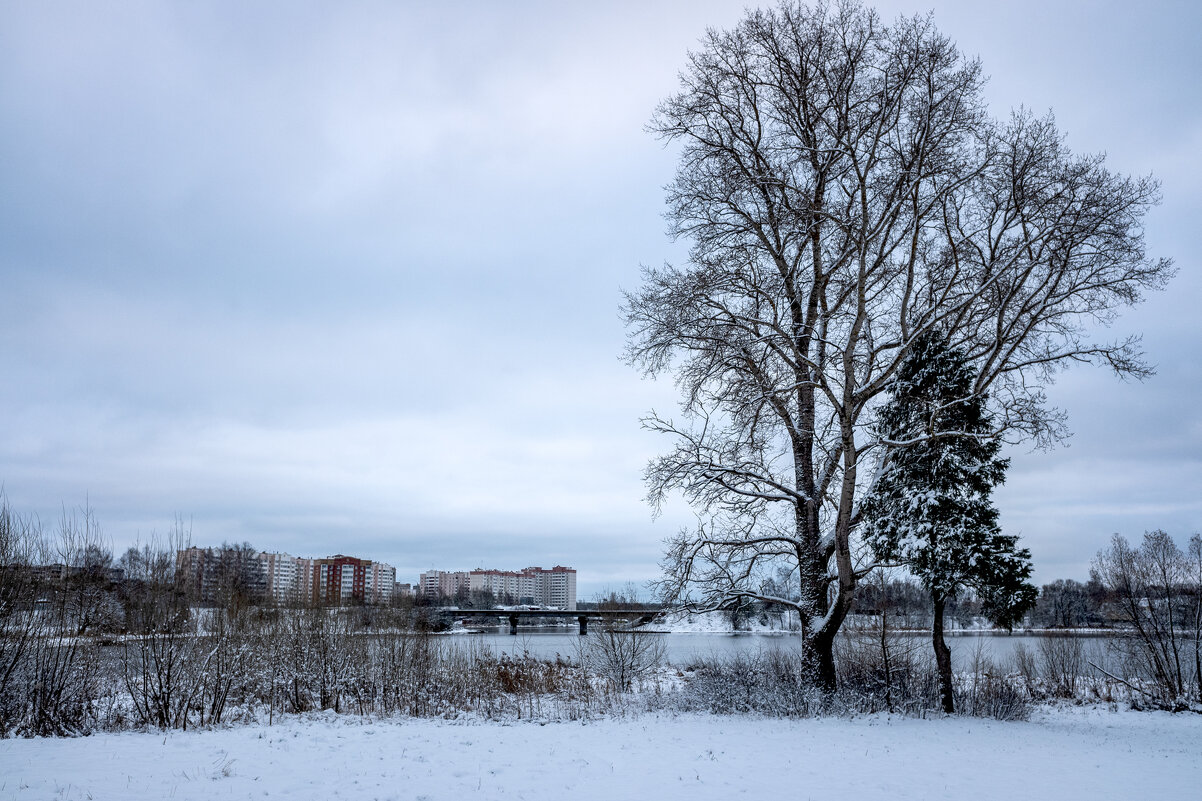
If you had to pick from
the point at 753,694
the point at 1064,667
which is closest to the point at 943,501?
the point at 753,694

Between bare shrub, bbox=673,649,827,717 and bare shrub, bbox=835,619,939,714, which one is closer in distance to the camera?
bare shrub, bbox=673,649,827,717

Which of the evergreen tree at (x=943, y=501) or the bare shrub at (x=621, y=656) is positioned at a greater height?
the evergreen tree at (x=943, y=501)

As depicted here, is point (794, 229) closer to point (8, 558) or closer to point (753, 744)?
point (753, 744)

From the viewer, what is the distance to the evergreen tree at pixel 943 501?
14.0 meters

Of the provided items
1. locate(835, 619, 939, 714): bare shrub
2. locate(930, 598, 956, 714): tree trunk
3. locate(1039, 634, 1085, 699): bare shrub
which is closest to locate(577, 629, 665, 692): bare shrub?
locate(835, 619, 939, 714): bare shrub

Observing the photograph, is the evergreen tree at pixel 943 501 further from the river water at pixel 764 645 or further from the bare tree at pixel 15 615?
the bare tree at pixel 15 615

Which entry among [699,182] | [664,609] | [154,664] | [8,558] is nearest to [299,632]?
[154,664]

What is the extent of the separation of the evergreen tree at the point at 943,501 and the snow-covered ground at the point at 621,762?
2.55m

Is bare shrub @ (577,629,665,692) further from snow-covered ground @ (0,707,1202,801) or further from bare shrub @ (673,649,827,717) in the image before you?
snow-covered ground @ (0,707,1202,801)

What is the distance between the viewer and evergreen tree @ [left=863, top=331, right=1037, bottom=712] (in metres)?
14.0

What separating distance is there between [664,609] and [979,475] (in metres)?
7.16

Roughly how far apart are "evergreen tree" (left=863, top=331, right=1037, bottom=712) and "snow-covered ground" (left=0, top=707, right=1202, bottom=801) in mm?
2549

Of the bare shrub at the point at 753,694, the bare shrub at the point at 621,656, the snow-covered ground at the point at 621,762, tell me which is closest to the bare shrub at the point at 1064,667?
the snow-covered ground at the point at 621,762

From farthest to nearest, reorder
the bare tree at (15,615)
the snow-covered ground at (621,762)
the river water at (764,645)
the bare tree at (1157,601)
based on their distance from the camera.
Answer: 1. the river water at (764,645)
2. the bare tree at (1157,601)
3. the bare tree at (15,615)
4. the snow-covered ground at (621,762)
